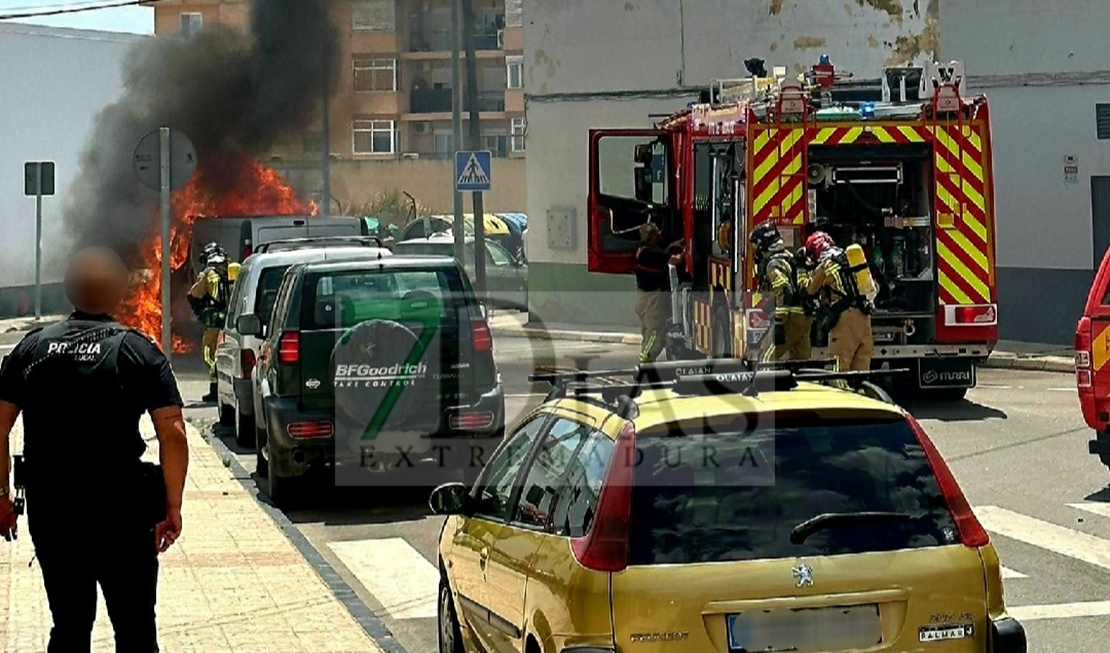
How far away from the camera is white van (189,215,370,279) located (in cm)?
2536

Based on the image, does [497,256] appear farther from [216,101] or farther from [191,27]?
[191,27]

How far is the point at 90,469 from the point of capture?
647 cm

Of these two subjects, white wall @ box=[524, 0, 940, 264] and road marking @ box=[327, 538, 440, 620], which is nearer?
road marking @ box=[327, 538, 440, 620]

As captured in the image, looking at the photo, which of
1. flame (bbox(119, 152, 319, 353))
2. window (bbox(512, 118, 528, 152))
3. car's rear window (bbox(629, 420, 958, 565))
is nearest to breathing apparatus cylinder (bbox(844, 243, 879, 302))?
car's rear window (bbox(629, 420, 958, 565))

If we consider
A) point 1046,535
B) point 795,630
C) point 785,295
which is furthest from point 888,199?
point 795,630

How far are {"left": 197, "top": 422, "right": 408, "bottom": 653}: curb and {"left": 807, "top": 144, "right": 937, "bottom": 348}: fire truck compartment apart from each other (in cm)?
648

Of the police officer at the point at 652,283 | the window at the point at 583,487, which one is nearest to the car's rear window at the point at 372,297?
the window at the point at 583,487

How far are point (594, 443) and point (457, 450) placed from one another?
6564 mm

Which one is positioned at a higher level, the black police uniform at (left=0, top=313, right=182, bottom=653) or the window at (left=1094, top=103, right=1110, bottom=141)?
the window at (left=1094, top=103, right=1110, bottom=141)

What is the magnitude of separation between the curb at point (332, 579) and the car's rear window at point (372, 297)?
1434mm

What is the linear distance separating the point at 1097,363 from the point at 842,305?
3.75 m

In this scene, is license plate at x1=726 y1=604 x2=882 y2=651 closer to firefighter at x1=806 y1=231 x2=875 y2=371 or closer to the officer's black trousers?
the officer's black trousers

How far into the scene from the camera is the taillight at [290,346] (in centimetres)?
1280

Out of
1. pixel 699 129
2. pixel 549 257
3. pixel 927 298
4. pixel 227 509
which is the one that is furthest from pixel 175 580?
pixel 549 257
